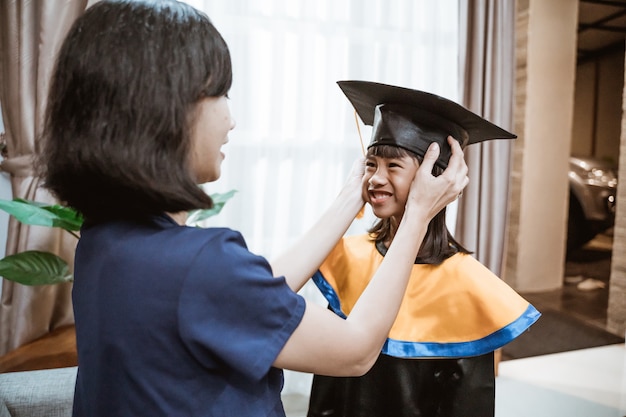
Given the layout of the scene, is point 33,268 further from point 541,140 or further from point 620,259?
point 541,140

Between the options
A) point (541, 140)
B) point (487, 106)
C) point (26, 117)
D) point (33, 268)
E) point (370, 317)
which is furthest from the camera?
Result: point (541, 140)

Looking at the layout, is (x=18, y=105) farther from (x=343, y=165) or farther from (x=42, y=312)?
(x=343, y=165)

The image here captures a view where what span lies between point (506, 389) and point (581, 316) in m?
1.23

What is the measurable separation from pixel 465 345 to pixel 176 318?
708 millimetres

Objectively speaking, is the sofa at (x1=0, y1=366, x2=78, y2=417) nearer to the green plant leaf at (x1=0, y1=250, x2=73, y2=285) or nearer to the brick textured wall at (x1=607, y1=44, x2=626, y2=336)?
the green plant leaf at (x1=0, y1=250, x2=73, y2=285)

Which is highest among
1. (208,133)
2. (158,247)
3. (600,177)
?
(208,133)

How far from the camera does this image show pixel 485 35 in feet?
7.76

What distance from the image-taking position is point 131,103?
1.97 ft

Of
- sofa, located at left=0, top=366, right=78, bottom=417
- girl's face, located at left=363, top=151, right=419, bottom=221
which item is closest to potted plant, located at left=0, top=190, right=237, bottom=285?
sofa, located at left=0, top=366, right=78, bottom=417

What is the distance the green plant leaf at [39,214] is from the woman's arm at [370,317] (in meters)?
1.08

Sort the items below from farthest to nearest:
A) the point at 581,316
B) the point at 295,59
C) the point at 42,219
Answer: the point at 581,316, the point at 295,59, the point at 42,219

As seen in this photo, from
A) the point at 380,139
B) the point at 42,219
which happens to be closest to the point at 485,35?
the point at 380,139

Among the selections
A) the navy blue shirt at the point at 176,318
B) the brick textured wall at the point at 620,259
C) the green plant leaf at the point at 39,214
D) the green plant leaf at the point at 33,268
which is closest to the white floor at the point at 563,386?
the brick textured wall at the point at 620,259

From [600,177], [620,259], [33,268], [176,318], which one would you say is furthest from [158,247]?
[600,177]
